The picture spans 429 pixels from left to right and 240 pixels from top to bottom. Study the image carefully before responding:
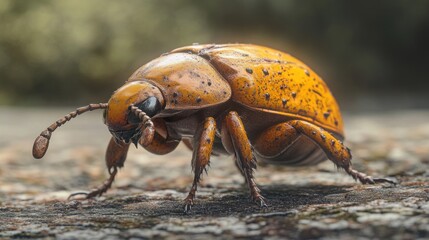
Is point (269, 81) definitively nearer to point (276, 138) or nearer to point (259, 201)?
point (276, 138)

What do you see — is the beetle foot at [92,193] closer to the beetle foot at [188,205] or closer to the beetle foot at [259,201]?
the beetle foot at [188,205]

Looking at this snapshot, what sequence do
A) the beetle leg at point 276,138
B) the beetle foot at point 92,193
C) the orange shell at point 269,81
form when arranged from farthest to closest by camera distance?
1. the beetle foot at point 92,193
2. the beetle leg at point 276,138
3. the orange shell at point 269,81

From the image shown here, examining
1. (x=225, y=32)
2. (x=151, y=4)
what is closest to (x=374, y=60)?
(x=225, y=32)

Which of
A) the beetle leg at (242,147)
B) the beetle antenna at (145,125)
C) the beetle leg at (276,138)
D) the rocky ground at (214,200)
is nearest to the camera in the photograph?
the rocky ground at (214,200)

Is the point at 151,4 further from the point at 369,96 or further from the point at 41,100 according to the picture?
the point at 369,96

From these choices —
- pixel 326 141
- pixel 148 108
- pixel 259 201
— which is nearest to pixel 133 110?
pixel 148 108

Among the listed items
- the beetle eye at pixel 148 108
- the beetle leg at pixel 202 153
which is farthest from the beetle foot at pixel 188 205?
the beetle eye at pixel 148 108

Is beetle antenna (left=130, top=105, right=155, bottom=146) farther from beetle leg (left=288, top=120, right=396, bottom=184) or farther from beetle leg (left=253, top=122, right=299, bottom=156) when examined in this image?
beetle leg (left=288, top=120, right=396, bottom=184)
